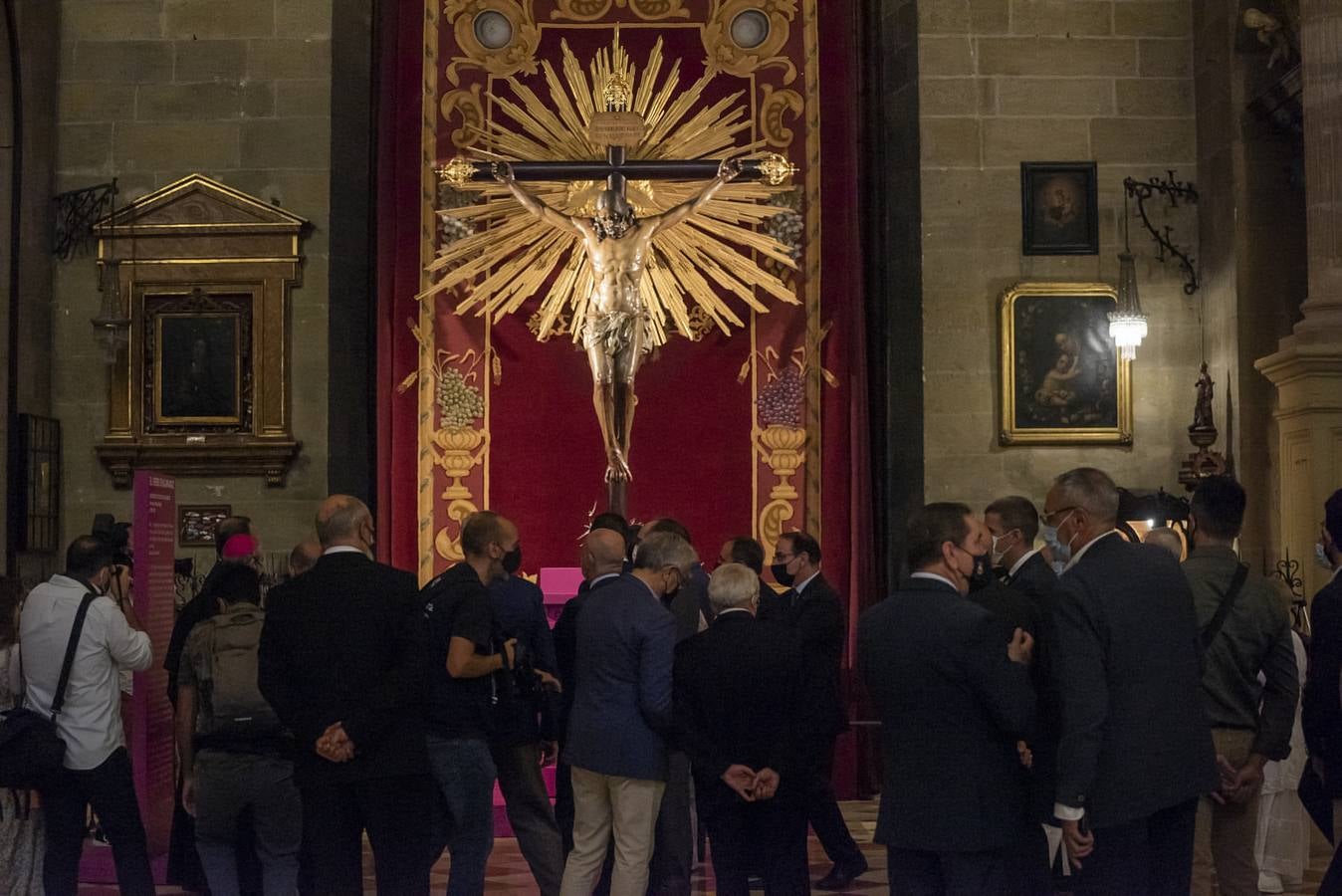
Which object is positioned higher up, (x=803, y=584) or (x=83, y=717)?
(x=803, y=584)

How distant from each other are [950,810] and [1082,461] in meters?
7.12

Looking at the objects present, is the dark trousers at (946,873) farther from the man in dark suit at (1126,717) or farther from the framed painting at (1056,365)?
the framed painting at (1056,365)

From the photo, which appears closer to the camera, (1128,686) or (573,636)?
(1128,686)

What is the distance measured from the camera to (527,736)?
6289 millimetres

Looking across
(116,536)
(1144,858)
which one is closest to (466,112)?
(116,536)

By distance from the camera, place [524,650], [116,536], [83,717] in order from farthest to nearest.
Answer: [116,536], [524,650], [83,717]

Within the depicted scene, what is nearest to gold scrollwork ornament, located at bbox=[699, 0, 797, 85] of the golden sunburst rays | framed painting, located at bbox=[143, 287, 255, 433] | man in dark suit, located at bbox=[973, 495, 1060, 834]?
the golden sunburst rays

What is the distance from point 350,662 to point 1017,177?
7336 mm

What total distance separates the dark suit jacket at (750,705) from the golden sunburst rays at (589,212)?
6.01 m

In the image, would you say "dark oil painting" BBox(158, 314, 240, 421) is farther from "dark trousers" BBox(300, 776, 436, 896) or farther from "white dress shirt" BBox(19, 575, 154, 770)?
"dark trousers" BBox(300, 776, 436, 896)

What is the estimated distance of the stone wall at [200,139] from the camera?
11461mm

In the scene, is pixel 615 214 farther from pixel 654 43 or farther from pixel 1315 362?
pixel 1315 362

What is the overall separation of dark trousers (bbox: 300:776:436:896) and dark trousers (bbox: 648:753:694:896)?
4.72ft

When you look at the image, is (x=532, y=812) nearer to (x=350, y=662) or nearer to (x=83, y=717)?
(x=350, y=662)
